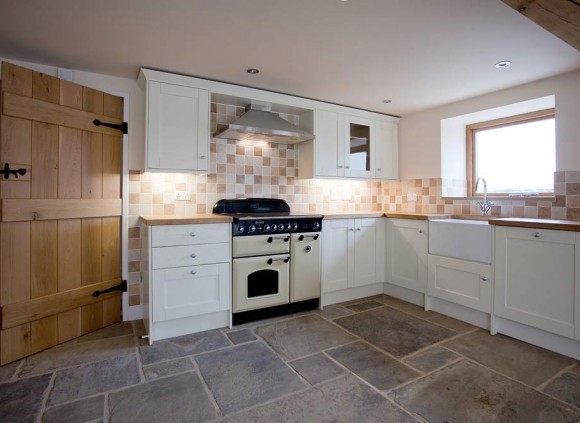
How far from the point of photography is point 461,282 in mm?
2779

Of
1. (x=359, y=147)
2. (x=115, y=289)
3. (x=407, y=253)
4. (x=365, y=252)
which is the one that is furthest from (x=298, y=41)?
(x=115, y=289)

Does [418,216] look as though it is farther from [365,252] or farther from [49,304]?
[49,304]

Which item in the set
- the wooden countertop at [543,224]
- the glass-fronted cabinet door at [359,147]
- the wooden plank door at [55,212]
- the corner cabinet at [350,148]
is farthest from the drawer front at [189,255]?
the wooden countertop at [543,224]

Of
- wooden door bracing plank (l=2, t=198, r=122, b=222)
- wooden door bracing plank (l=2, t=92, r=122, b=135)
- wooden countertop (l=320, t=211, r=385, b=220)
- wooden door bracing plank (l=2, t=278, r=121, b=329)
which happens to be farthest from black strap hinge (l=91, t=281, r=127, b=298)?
wooden countertop (l=320, t=211, r=385, b=220)

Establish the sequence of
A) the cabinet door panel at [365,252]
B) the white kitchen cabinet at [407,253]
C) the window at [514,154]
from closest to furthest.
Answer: the window at [514,154], the white kitchen cabinet at [407,253], the cabinet door panel at [365,252]

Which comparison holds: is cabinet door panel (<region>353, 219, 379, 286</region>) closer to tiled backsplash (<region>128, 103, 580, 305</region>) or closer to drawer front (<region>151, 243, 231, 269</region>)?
tiled backsplash (<region>128, 103, 580, 305</region>)

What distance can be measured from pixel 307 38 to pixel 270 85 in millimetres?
898

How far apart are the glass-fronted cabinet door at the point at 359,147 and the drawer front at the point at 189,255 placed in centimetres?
173

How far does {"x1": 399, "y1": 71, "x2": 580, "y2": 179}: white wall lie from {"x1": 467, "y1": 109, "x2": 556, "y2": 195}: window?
27 centimetres

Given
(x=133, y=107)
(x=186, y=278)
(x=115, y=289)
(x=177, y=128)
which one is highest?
(x=133, y=107)

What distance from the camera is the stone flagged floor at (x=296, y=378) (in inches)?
63.4

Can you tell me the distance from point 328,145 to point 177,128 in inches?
60.9

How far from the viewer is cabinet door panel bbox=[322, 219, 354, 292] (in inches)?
123

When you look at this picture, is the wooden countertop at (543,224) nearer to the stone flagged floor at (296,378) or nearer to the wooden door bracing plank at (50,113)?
the stone flagged floor at (296,378)
